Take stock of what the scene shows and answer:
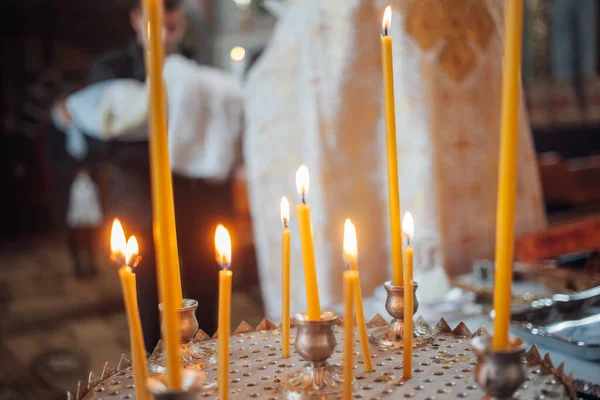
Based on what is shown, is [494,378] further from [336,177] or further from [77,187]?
[77,187]

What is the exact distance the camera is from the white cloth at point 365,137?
1.82 m

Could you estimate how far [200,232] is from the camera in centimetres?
223

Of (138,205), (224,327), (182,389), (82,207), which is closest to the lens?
(182,389)

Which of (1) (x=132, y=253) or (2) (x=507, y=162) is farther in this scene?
(1) (x=132, y=253)

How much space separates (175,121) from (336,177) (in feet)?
1.83

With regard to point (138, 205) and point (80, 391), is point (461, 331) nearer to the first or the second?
point (80, 391)

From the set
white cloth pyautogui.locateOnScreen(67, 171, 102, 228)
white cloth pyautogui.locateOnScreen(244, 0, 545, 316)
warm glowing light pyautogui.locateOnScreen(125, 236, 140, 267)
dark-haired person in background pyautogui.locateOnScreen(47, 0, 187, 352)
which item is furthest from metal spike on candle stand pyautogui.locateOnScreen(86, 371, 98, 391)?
white cloth pyautogui.locateOnScreen(67, 171, 102, 228)

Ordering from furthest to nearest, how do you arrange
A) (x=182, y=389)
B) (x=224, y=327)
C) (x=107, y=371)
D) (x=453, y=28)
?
1. (x=453, y=28)
2. (x=107, y=371)
3. (x=224, y=327)
4. (x=182, y=389)

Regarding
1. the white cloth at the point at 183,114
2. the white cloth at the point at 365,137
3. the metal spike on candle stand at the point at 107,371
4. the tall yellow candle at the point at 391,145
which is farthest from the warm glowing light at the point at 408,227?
the white cloth at the point at 183,114

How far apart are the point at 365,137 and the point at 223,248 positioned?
1.45m

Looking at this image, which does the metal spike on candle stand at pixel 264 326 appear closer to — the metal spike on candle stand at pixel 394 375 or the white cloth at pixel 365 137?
the metal spike on candle stand at pixel 394 375

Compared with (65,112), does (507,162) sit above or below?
below

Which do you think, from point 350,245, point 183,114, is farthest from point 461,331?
point 183,114

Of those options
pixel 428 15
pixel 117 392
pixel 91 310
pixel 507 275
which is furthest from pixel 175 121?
pixel 91 310
